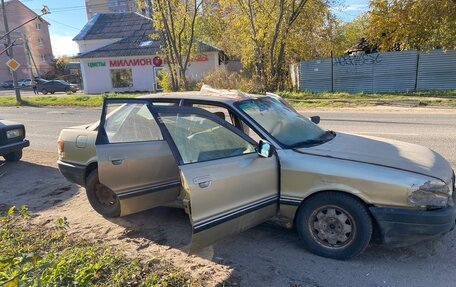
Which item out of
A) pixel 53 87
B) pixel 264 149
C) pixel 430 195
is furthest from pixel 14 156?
pixel 53 87

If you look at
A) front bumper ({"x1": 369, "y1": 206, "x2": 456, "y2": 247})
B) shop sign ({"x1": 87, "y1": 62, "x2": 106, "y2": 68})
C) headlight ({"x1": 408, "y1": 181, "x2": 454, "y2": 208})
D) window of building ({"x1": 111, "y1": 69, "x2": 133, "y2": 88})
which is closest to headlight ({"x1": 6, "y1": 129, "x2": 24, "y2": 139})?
front bumper ({"x1": 369, "y1": 206, "x2": 456, "y2": 247})

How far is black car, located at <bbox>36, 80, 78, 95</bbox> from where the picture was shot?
3925 cm

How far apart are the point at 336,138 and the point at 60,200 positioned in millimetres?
3957

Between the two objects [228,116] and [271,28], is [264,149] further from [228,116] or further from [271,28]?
[271,28]

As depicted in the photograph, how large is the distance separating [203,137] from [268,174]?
703 millimetres

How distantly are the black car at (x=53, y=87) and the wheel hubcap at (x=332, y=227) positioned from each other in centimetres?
4065

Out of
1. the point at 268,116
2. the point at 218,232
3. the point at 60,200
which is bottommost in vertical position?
the point at 60,200

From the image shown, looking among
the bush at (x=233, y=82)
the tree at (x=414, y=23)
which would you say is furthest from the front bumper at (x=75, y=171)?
the tree at (x=414, y=23)

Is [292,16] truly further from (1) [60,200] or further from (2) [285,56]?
(1) [60,200]

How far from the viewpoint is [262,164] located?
328cm

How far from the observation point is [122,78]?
32.0m

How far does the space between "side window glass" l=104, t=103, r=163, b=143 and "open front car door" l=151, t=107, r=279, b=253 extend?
0.65 metres

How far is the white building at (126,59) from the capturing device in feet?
98.6

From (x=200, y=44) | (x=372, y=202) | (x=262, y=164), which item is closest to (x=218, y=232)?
(x=262, y=164)
